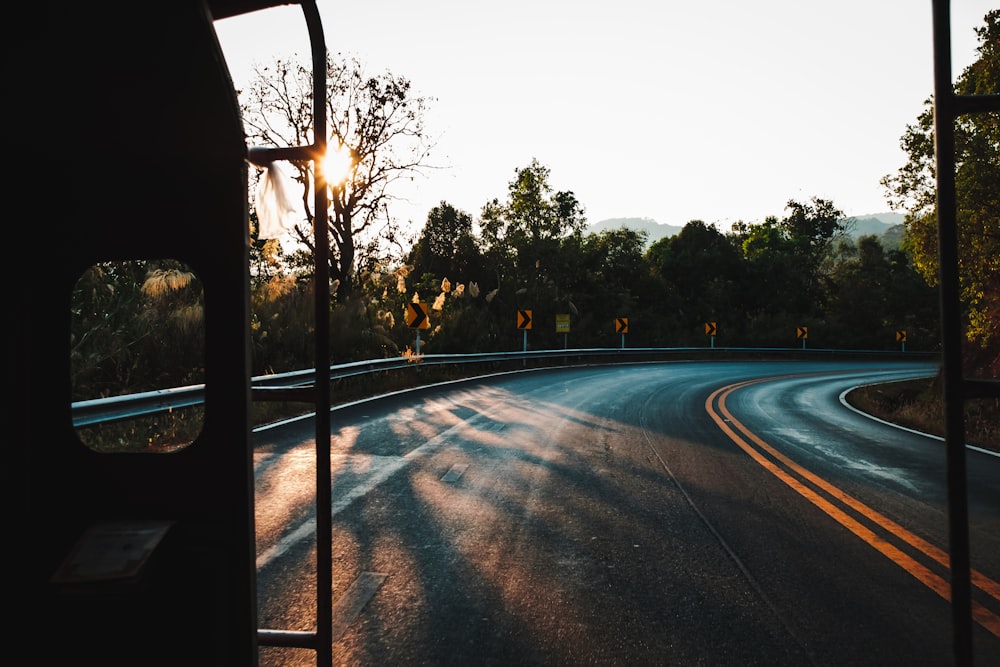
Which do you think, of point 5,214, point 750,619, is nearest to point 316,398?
point 5,214

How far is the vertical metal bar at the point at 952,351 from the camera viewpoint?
2.15m

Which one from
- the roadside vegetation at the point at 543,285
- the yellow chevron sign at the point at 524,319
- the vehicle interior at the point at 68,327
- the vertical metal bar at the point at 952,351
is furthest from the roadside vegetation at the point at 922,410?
the yellow chevron sign at the point at 524,319

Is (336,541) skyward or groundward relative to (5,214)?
groundward

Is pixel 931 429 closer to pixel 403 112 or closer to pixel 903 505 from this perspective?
pixel 903 505

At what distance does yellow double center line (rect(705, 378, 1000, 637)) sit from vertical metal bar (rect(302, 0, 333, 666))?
3402 mm

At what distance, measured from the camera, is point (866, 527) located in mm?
5562

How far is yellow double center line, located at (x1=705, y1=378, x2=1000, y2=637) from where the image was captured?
413 centimetres

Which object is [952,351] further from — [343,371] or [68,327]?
[343,371]

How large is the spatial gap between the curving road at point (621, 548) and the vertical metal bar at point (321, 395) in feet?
2.37

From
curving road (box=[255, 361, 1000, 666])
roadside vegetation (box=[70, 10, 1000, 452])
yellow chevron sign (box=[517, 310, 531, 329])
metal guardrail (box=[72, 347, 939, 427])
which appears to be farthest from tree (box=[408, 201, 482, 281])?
curving road (box=[255, 361, 1000, 666])

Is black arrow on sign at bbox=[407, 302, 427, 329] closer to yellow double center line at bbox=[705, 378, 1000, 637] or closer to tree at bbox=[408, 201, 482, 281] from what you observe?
yellow double center line at bbox=[705, 378, 1000, 637]

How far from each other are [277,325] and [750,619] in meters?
14.1

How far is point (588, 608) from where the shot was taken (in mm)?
3836

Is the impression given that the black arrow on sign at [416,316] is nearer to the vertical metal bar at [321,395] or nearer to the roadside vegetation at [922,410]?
the roadside vegetation at [922,410]
